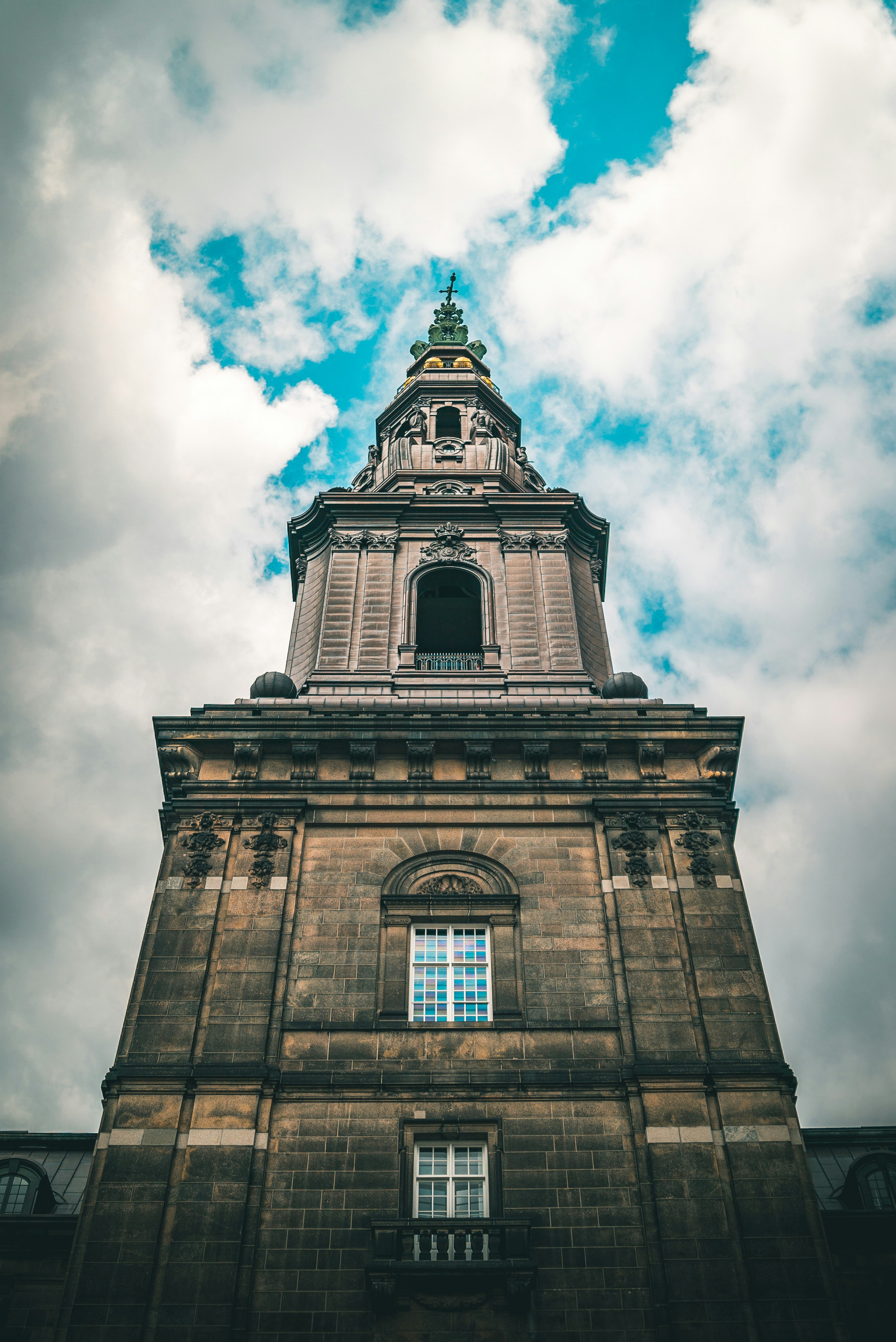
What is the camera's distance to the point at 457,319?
5828 cm

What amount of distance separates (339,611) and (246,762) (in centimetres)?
828

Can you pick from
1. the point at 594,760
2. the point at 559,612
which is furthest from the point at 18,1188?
the point at 559,612

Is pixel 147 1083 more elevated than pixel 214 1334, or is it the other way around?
pixel 147 1083

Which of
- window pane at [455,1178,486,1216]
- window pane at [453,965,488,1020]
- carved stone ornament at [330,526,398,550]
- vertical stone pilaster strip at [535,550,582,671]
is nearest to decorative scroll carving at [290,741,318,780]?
window pane at [453,965,488,1020]

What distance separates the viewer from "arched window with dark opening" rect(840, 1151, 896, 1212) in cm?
2286

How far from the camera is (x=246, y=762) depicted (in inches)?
1009

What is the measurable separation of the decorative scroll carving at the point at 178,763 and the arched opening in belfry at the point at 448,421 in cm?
2219

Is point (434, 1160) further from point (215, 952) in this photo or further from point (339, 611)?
point (339, 611)

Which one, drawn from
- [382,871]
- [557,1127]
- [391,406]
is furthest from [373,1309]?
[391,406]

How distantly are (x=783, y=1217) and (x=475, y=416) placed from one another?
31.5m

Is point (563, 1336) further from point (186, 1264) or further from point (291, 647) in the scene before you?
point (291, 647)

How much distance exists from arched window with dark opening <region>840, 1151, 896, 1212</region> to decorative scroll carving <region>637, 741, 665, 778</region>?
8.37 meters

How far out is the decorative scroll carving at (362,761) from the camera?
25.5m

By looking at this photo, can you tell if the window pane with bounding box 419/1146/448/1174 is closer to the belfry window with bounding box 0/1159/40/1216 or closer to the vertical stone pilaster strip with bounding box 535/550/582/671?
the belfry window with bounding box 0/1159/40/1216
